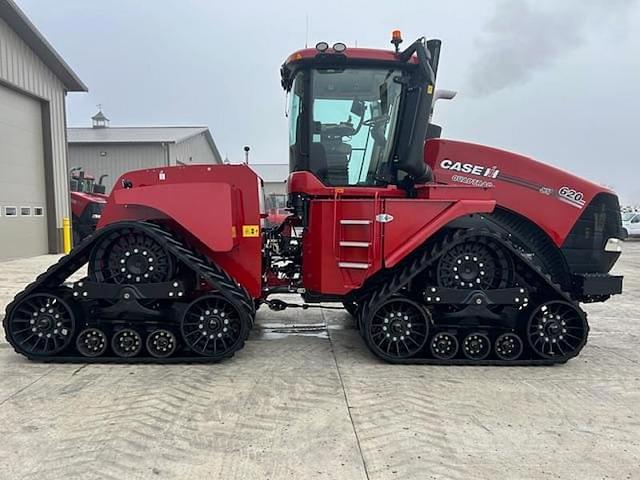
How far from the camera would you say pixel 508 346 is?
15.3 feet

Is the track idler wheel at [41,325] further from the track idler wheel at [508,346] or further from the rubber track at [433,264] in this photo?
the track idler wheel at [508,346]

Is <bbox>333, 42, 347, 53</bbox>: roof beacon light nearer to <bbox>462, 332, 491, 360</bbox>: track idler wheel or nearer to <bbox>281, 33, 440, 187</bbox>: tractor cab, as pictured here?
<bbox>281, 33, 440, 187</bbox>: tractor cab

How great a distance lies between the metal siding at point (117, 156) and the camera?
24.3 meters

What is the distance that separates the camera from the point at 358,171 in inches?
193

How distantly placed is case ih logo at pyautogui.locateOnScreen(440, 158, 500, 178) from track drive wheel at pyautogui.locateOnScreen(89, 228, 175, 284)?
280cm

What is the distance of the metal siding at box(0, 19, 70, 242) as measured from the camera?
12180mm

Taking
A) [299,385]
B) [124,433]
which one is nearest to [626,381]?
[299,385]

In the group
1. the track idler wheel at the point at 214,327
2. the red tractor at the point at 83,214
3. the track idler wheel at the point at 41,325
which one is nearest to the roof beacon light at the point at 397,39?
the track idler wheel at the point at 214,327

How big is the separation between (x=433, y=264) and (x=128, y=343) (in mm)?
2881

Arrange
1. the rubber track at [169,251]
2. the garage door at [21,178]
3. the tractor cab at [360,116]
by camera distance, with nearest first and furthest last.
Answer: the rubber track at [169,251], the tractor cab at [360,116], the garage door at [21,178]

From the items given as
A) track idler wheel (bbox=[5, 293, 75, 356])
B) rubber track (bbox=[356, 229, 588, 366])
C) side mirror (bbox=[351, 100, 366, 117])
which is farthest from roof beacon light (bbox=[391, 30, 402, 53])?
track idler wheel (bbox=[5, 293, 75, 356])

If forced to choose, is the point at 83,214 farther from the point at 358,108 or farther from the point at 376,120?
the point at 376,120

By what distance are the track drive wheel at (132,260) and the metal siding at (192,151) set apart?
21.2m

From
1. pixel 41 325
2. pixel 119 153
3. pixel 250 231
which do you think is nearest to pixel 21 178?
pixel 41 325
